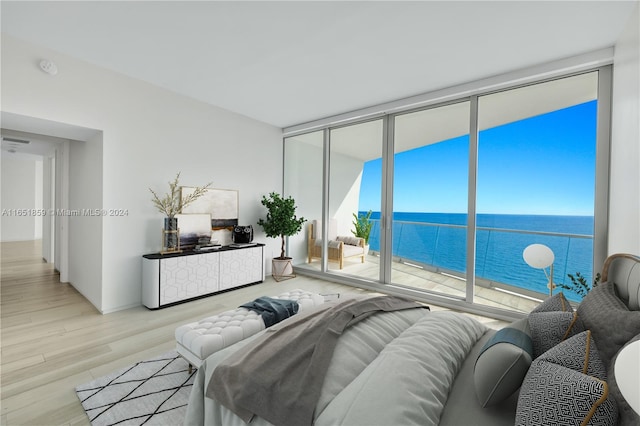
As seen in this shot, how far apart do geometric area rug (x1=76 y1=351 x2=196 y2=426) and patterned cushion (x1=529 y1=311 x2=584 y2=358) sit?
1965 millimetres

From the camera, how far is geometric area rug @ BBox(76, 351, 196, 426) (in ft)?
5.63

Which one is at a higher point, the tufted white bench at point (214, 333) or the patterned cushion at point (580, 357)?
the patterned cushion at point (580, 357)

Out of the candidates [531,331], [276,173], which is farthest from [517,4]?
[276,173]

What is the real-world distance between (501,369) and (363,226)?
3696mm

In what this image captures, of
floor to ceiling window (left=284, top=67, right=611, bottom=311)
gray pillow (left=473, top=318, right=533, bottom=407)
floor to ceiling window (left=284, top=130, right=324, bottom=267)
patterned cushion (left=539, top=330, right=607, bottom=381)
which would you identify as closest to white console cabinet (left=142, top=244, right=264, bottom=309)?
floor to ceiling window (left=284, top=130, right=324, bottom=267)

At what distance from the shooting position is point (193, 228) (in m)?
4.14

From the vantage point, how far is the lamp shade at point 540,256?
2.40 m

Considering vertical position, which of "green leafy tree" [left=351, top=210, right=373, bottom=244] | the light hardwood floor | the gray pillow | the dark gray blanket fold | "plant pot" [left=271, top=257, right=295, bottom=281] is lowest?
the light hardwood floor

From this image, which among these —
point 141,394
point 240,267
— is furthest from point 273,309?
point 240,267

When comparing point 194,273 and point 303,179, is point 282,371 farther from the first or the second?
point 303,179

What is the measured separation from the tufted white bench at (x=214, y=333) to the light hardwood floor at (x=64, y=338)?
0.64 metres

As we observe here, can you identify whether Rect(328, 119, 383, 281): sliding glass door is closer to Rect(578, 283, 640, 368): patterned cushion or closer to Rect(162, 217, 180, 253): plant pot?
Rect(162, 217, 180, 253): plant pot

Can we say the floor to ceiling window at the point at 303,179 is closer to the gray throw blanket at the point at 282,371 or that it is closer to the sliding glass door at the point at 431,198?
the sliding glass door at the point at 431,198

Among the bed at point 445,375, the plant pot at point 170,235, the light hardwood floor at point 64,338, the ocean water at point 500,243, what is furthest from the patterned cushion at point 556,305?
the plant pot at point 170,235
